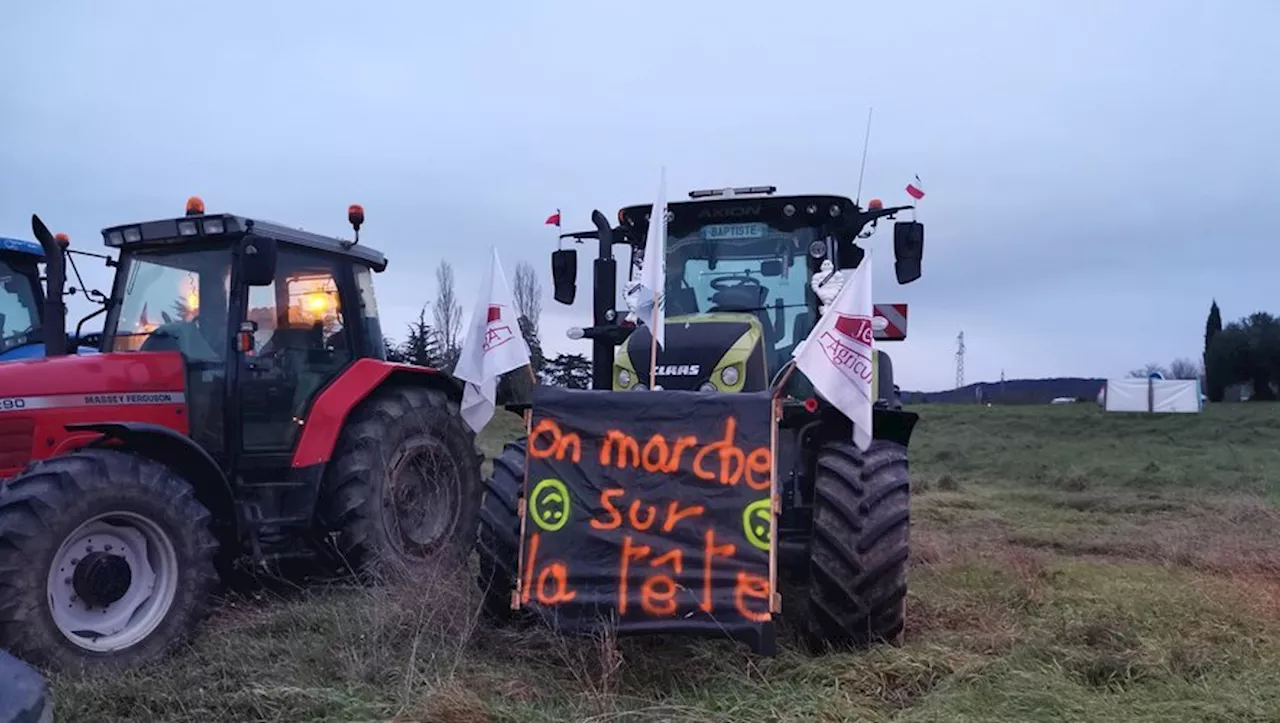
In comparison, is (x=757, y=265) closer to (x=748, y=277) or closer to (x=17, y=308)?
(x=748, y=277)

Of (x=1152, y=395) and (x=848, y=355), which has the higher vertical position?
(x=848, y=355)

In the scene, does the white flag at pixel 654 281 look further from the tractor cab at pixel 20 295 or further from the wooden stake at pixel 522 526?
the tractor cab at pixel 20 295

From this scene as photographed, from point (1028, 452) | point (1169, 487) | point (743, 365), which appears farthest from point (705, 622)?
point (1028, 452)

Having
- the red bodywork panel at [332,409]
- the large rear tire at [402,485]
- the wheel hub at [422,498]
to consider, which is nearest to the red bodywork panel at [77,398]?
the red bodywork panel at [332,409]

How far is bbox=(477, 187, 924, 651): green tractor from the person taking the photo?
4742 millimetres

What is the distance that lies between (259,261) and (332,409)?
1127mm

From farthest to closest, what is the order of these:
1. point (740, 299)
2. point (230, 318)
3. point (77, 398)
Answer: point (740, 299), point (230, 318), point (77, 398)

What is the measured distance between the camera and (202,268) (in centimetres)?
639

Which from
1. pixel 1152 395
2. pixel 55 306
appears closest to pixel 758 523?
pixel 55 306

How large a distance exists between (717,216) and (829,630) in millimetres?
2814

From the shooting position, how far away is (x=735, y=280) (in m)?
6.48

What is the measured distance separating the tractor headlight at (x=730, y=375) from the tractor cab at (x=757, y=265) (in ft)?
0.92

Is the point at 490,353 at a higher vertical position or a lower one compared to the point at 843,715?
higher

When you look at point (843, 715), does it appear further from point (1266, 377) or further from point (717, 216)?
point (1266, 377)
